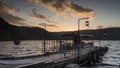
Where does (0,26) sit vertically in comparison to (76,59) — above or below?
above

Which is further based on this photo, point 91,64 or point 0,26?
point 91,64

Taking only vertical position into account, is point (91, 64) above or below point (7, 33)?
below

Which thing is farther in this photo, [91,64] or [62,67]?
[91,64]

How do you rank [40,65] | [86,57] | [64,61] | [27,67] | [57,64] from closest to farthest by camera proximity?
[27,67] → [40,65] → [57,64] → [64,61] → [86,57]

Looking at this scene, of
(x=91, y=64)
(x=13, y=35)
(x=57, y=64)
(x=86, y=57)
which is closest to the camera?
(x=57, y=64)

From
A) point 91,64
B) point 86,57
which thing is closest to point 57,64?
point 86,57

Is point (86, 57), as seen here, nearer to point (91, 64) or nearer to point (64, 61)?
point (91, 64)

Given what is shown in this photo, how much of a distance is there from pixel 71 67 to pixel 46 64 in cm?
265

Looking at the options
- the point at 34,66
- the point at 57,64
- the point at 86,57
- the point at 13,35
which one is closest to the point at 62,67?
the point at 57,64

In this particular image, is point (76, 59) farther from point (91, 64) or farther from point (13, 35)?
point (91, 64)

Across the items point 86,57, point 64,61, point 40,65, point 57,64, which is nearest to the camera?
point 40,65

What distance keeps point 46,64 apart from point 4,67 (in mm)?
→ 4685

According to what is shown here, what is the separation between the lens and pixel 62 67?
30469mm

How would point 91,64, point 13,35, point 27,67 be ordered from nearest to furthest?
point 27,67, point 13,35, point 91,64
